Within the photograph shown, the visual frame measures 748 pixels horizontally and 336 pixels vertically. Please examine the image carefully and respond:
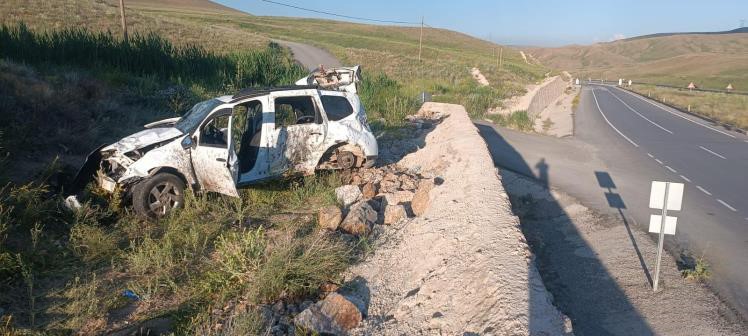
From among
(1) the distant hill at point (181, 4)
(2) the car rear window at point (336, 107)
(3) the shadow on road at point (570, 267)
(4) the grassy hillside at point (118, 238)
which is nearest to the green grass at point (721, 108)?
(3) the shadow on road at point (570, 267)

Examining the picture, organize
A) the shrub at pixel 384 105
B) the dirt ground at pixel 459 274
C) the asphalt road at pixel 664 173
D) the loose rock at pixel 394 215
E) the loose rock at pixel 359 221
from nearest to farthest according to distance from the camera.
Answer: the dirt ground at pixel 459 274 < the loose rock at pixel 359 221 < the loose rock at pixel 394 215 < the asphalt road at pixel 664 173 < the shrub at pixel 384 105

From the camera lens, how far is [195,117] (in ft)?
28.7

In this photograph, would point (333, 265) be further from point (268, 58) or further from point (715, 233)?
point (268, 58)

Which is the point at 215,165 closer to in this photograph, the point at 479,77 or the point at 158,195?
the point at 158,195

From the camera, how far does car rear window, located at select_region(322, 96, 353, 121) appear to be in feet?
32.1

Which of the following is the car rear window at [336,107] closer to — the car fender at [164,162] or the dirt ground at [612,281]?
the car fender at [164,162]

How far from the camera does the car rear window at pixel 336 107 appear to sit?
9.77 meters

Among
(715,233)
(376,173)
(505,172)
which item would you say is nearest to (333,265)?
(376,173)

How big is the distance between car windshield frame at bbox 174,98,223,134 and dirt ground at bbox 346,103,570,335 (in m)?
3.29

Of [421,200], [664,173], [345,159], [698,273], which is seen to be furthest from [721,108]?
[421,200]

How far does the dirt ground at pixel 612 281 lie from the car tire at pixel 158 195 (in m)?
5.22

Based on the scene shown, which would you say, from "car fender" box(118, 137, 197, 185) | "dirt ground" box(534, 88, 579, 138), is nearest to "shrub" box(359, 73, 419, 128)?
"dirt ground" box(534, 88, 579, 138)

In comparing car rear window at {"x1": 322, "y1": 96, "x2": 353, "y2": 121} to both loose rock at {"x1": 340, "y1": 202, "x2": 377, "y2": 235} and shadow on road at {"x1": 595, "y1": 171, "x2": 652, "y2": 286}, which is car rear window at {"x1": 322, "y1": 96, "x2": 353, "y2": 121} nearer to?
loose rock at {"x1": 340, "y1": 202, "x2": 377, "y2": 235}

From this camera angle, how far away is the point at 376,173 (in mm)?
10688
